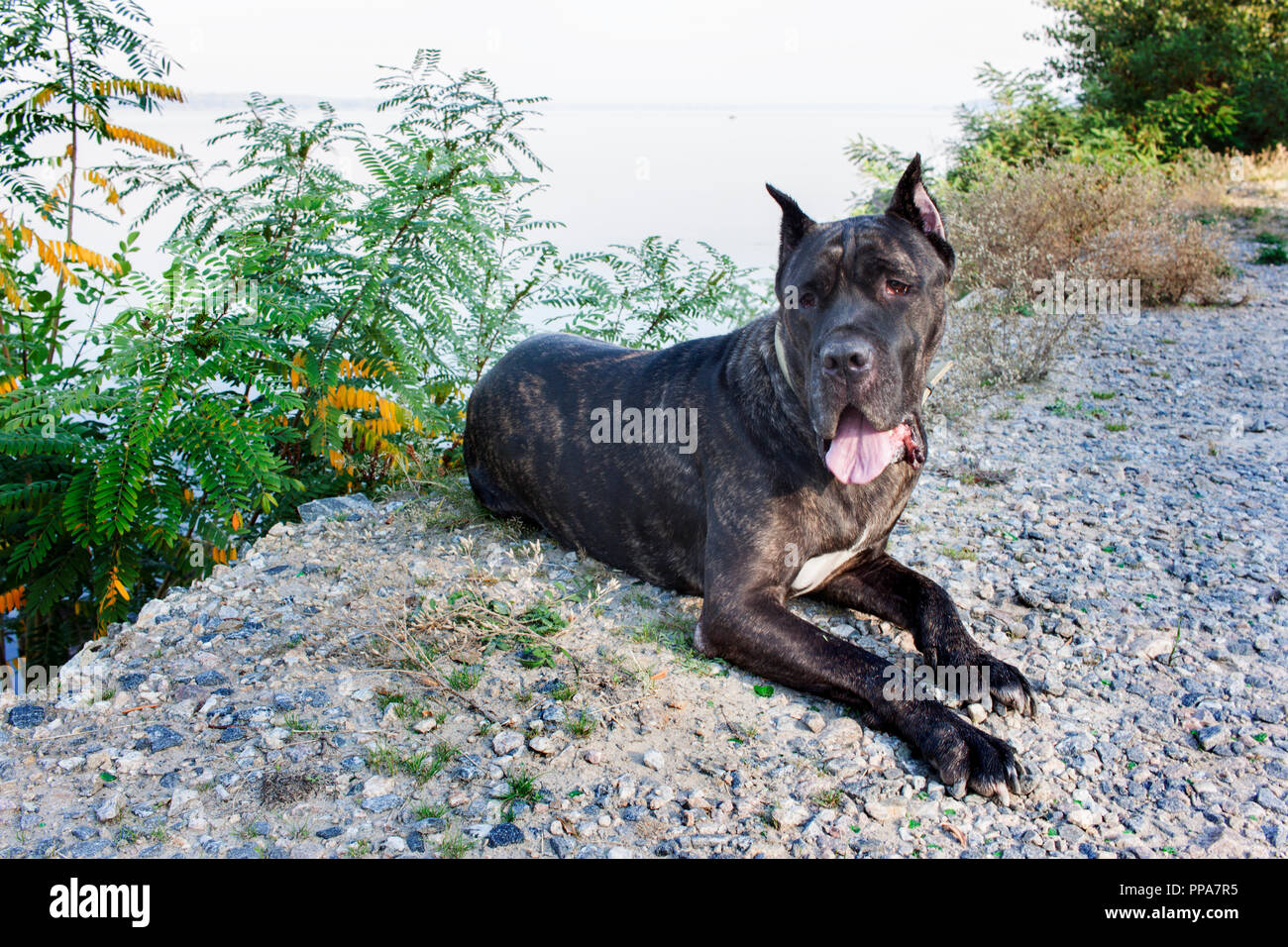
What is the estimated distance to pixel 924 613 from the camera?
3.63m

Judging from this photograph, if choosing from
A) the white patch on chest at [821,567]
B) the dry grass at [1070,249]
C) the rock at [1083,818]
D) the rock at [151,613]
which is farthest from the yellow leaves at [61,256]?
the dry grass at [1070,249]

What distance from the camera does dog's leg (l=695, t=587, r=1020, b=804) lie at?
9.29 ft

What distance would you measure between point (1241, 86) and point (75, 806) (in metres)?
19.2

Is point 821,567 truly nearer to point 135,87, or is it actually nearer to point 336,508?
point 336,508

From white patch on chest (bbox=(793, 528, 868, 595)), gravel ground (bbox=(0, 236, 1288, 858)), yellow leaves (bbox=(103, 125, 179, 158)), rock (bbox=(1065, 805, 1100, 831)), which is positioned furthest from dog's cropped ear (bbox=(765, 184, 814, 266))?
yellow leaves (bbox=(103, 125, 179, 158))

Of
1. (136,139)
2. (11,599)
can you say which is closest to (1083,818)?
(11,599)

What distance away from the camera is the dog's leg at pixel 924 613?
3.26 m

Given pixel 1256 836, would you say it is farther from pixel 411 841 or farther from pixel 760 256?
pixel 760 256

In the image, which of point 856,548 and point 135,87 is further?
point 135,87

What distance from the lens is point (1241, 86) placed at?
1573 cm

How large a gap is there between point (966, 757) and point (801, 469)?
122 cm

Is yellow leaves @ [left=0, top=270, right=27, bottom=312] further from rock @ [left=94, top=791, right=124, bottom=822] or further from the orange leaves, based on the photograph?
rock @ [left=94, top=791, right=124, bottom=822]

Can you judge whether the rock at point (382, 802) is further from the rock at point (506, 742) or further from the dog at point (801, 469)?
the dog at point (801, 469)

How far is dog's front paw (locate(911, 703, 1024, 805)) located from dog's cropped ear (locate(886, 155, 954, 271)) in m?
1.82
